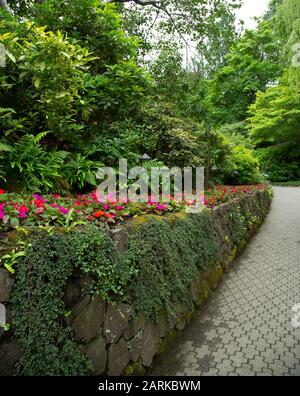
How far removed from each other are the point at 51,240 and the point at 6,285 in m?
0.43

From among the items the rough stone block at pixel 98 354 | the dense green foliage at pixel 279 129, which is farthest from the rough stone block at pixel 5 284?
the dense green foliage at pixel 279 129

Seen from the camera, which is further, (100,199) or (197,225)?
(197,225)

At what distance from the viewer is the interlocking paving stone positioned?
2969mm
